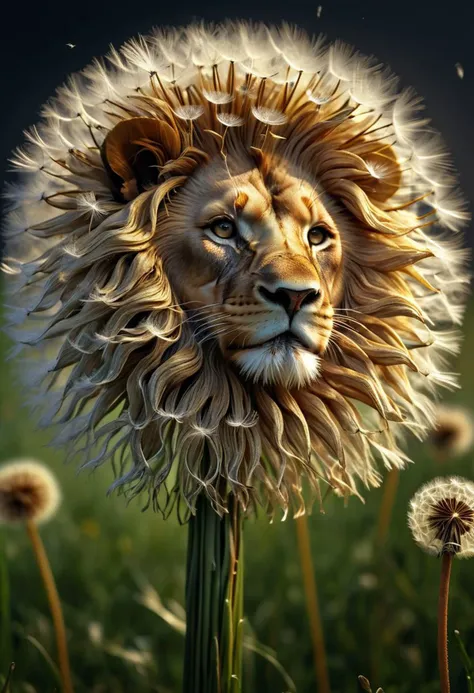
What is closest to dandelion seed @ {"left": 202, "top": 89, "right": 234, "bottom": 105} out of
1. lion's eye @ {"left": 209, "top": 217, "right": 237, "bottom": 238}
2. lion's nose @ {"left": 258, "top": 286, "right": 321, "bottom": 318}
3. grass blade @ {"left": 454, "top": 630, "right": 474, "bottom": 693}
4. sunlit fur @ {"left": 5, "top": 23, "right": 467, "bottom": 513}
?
sunlit fur @ {"left": 5, "top": 23, "right": 467, "bottom": 513}

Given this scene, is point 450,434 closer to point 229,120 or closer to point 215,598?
point 215,598

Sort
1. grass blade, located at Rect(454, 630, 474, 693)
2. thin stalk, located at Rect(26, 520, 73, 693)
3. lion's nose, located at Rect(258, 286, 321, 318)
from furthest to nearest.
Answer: thin stalk, located at Rect(26, 520, 73, 693), grass blade, located at Rect(454, 630, 474, 693), lion's nose, located at Rect(258, 286, 321, 318)

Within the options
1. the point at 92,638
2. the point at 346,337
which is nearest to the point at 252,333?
the point at 346,337

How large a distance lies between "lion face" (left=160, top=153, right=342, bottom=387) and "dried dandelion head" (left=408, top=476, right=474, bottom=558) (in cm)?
23

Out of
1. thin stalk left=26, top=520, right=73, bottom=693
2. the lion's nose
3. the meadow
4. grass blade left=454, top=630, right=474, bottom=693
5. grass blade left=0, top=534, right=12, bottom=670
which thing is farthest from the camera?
the meadow

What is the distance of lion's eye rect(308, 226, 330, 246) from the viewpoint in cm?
123

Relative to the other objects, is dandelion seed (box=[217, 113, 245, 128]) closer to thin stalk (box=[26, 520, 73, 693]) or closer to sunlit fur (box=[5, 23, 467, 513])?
sunlit fur (box=[5, 23, 467, 513])

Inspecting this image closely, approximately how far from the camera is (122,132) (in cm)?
119

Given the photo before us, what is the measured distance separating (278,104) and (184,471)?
1.75 ft

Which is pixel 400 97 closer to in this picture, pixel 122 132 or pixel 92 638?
pixel 122 132

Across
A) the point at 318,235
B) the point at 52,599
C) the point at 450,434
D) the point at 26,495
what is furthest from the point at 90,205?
the point at 450,434

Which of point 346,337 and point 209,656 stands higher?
point 346,337

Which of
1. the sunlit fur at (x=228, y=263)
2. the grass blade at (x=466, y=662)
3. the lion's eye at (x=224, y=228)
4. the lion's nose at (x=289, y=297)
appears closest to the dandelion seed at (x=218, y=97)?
the sunlit fur at (x=228, y=263)

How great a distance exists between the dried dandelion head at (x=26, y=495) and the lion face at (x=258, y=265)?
1.69 feet
